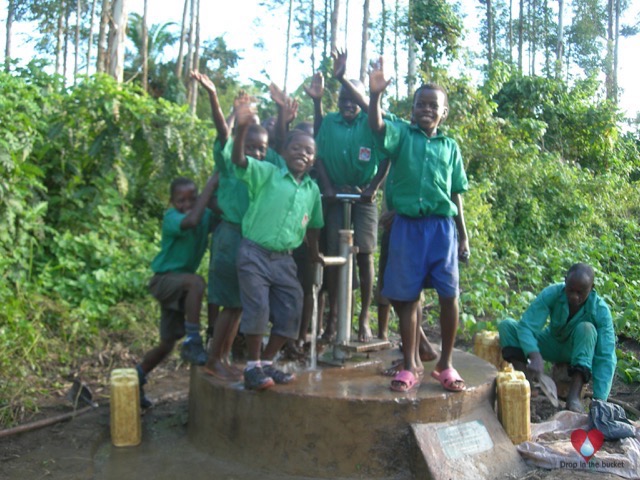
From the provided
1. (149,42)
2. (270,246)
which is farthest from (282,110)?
(149,42)

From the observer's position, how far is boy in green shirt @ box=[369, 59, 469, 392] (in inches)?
134

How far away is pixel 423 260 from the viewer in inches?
135

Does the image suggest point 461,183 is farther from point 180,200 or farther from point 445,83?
point 445,83

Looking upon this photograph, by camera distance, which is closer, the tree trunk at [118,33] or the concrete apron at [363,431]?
the concrete apron at [363,431]

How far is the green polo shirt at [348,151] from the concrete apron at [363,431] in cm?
138

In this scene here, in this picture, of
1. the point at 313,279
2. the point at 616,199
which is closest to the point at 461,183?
the point at 313,279

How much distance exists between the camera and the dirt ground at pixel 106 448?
3322 millimetres

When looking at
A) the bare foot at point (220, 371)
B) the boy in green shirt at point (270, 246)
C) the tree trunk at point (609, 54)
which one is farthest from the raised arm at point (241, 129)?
the tree trunk at point (609, 54)

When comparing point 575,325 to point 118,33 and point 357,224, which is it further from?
point 118,33

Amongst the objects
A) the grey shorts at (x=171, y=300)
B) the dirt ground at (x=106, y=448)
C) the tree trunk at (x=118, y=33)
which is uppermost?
the tree trunk at (x=118, y=33)

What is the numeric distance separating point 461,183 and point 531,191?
7.19 m

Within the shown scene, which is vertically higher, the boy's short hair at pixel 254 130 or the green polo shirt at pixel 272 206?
the boy's short hair at pixel 254 130

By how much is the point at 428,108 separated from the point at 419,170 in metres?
0.34

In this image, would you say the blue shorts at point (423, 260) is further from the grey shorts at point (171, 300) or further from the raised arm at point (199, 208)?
the grey shorts at point (171, 300)
